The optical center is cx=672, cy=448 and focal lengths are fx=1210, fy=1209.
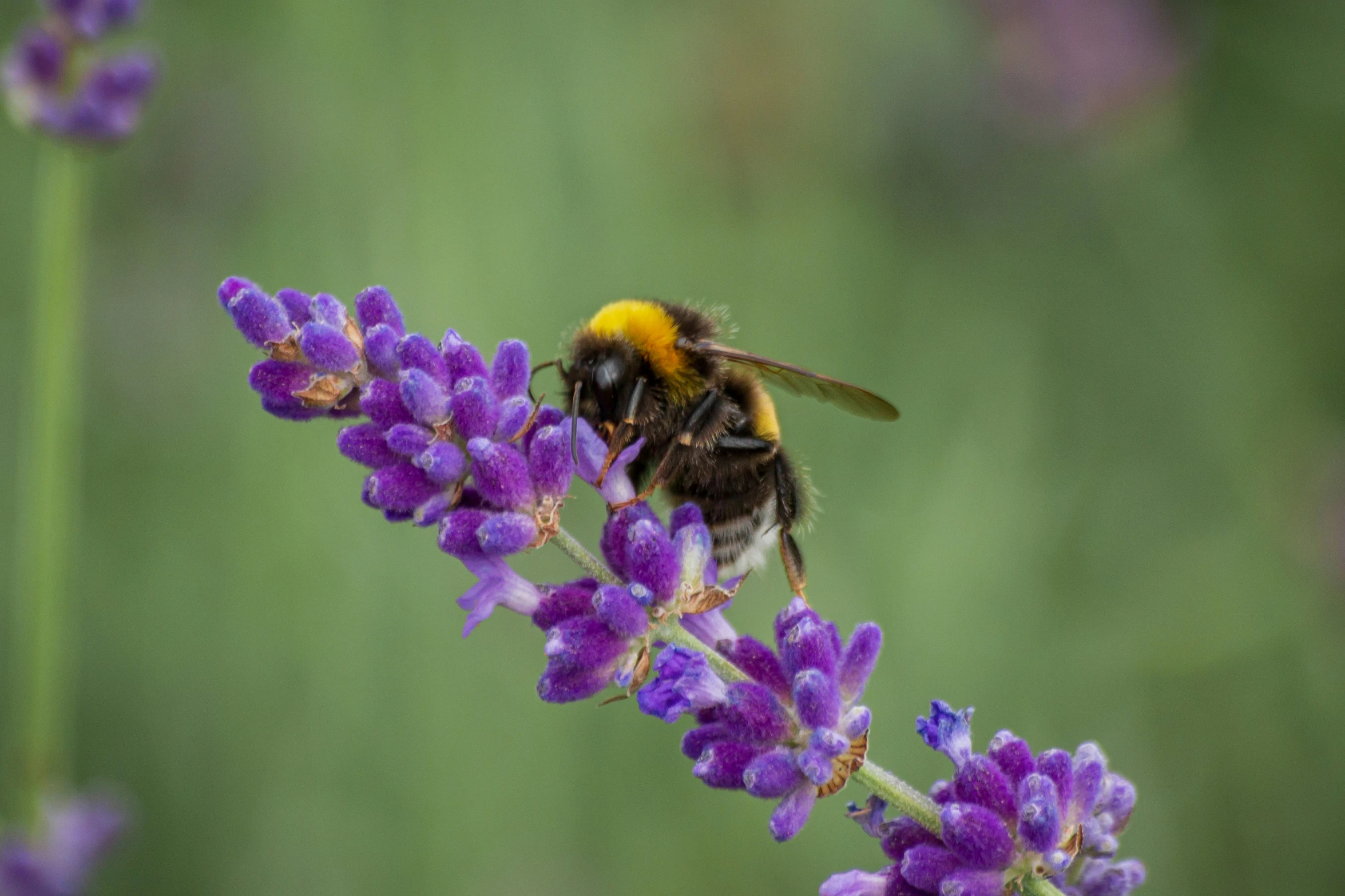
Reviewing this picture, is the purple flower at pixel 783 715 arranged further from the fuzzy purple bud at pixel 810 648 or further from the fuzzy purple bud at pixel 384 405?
the fuzzy purple bud at pixel 384 405

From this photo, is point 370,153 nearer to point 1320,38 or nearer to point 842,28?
point 842,28

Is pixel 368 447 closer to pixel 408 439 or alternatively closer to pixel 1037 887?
pixel 408 439

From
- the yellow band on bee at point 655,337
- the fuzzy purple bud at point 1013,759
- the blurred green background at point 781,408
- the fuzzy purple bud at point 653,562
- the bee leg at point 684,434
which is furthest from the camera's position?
the blurred green background at point 781,408

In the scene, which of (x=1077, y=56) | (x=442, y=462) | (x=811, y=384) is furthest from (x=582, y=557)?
(x=1077, y=56)

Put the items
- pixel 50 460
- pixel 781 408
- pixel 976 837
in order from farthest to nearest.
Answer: pixel 781 408, pixel 50 460, pixel 976 837

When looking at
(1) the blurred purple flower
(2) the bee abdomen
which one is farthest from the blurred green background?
(2) the bee abdomen

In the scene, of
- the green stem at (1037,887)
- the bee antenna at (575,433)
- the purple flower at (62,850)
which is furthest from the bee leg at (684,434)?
the purple flower at (62,850)
